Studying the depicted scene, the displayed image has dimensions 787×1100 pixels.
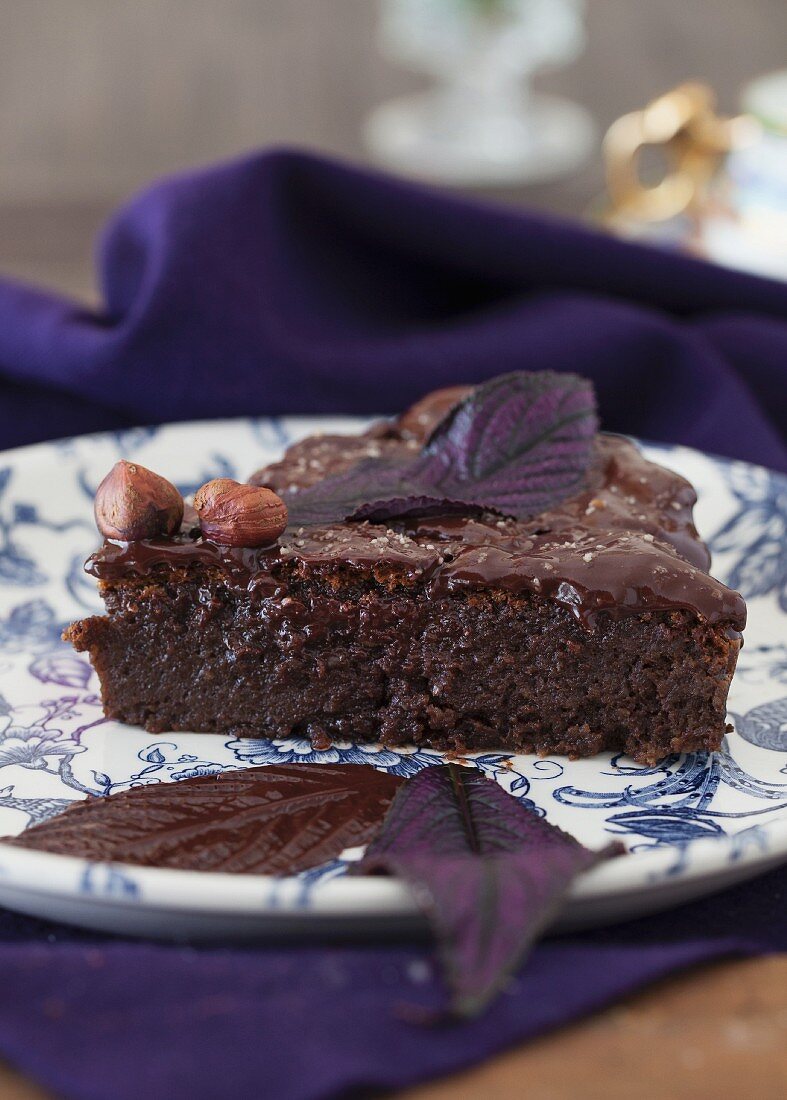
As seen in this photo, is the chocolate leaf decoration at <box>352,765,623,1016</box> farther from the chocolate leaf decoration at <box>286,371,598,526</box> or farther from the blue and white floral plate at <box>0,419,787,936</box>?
the chocolate leaf decoration at <box>286,371,598,526</box>

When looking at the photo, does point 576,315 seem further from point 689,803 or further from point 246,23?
point 246,23

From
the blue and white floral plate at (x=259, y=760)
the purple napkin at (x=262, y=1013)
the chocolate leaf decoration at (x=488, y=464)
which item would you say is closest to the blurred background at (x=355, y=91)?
the blue and white floral plate at (x=259, y=760)

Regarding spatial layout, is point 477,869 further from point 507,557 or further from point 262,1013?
point 507,557

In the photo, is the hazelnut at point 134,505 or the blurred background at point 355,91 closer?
the hazelnut at point 134,505

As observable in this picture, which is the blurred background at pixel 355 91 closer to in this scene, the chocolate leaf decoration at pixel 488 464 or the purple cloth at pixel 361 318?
the purple cloth at pixel 361 318

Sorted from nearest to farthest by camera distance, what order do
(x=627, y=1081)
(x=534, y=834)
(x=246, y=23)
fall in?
(x=627, y=1081) → (x=534, y=834) → (x=246, y=23)

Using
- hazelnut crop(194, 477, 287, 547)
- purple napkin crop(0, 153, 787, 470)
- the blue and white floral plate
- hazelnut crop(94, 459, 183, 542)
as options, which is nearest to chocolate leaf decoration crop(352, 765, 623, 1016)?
the blue and white floral plate

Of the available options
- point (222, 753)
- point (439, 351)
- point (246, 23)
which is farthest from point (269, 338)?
point (246, 23)
